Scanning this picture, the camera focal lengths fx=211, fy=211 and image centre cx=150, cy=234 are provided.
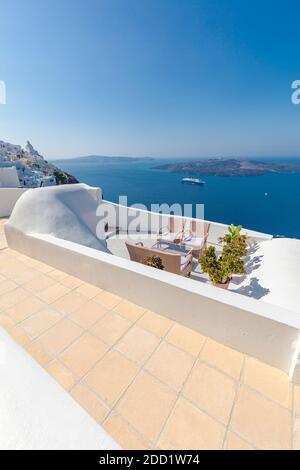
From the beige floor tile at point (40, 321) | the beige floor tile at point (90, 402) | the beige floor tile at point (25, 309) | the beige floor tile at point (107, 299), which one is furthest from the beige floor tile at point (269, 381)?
the beige floor tile at point (25, 309)

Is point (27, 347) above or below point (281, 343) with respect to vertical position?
below

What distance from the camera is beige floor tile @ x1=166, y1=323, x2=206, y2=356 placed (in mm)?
2312

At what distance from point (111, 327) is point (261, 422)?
1.68 metres

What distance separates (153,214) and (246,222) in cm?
3424

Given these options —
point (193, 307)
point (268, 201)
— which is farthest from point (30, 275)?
point (268, 201)

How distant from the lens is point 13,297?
124 inches

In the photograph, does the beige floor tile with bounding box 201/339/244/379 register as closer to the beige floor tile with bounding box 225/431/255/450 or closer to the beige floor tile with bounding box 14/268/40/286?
the beige floor tile with bounding box 225/431/255/450

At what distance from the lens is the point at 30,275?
374cm

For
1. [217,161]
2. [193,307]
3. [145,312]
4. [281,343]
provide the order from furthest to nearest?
[217,161], [145,312], [193,307], [281,343]

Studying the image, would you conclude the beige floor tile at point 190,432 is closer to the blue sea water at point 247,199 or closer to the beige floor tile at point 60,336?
the beige floor tile at point 60,336

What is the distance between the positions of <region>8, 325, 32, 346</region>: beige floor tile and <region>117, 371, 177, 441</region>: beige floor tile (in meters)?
1.34

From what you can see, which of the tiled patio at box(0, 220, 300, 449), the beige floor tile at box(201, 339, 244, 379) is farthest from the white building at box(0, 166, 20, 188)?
the beige floor tile at box(201, 339, 244, 379)

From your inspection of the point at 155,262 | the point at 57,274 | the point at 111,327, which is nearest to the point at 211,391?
the point at 111,327
